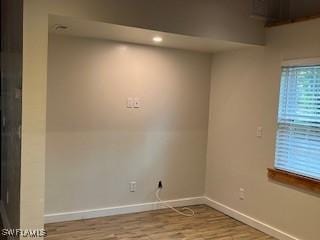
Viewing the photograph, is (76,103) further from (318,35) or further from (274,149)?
(318,35)

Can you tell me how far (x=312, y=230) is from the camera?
135 inches

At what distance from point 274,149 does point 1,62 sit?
3516 mm

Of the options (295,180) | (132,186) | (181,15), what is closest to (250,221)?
(295,180)

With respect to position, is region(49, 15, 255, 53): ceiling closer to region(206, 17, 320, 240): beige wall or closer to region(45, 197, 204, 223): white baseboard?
region(206, 17, 320, 240): beige wall

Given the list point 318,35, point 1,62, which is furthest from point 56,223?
point 318,35

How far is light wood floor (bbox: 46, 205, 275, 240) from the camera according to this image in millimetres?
3678

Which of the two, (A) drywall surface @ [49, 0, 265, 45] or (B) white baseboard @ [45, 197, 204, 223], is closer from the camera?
(A) drywall surface @ [49, 0, 265, 45]

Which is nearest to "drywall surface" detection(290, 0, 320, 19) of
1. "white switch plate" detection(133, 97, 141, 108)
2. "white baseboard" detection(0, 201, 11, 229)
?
"white switch plate" detection(133, 97, 141, 108)

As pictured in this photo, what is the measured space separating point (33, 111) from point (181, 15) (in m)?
1.67

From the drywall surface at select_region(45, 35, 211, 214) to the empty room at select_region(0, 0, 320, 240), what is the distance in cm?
1

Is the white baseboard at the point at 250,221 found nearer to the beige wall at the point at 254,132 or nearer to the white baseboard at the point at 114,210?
the beige wall at the point at 254,132

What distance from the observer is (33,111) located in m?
2.89

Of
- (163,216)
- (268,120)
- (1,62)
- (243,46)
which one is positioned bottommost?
(163,216)

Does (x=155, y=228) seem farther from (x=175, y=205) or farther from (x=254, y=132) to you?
(x=254, y=132)
